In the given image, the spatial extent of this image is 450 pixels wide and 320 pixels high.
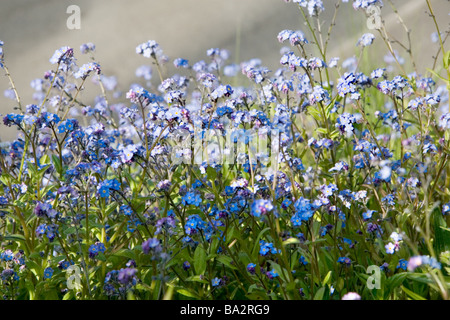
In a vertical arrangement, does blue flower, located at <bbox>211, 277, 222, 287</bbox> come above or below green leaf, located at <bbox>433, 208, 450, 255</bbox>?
below

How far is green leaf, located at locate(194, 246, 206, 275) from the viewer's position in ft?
9.78

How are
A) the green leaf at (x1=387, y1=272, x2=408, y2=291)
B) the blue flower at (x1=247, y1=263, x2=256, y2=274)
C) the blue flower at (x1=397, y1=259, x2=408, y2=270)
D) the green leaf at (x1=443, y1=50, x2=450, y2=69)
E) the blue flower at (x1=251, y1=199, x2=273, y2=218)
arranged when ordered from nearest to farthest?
the blue flower at (x1=251, y1=199, x2=273, y2=218)
the green leaf at (x1=387, y1=272, x2=408, y2=291)
the blue flower at (x1=247, y1=263, x2=256, y2=274)
the blue flower at (x1=397, y1=259, x2=408, y2=270)
the green leaf at (x1=443, y1=50, x2=450, y2=69)

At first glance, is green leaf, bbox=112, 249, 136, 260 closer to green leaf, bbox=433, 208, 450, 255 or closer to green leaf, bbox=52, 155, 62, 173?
green leaf, bbox=52, 155, 62, 173

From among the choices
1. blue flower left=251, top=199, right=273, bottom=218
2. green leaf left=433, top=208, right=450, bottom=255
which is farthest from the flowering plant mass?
blue flower left=251, top=199, right=273, bottom=218

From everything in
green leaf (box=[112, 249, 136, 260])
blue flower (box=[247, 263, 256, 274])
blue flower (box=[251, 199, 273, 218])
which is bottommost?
blue flower (box=[247, 263, 256, 274])

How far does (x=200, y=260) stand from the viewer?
300 cm

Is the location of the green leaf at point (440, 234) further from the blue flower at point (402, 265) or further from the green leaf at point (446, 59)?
the green leaf at point (446, 59)

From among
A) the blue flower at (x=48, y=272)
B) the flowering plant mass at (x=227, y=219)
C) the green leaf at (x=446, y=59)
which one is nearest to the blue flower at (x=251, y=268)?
the flowering plant mass at (x=227, y=219)

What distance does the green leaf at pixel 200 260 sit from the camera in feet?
9.78

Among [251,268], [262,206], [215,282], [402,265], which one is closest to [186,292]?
[215,282]

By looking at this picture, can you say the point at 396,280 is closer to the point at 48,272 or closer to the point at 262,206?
the point at 262,206
